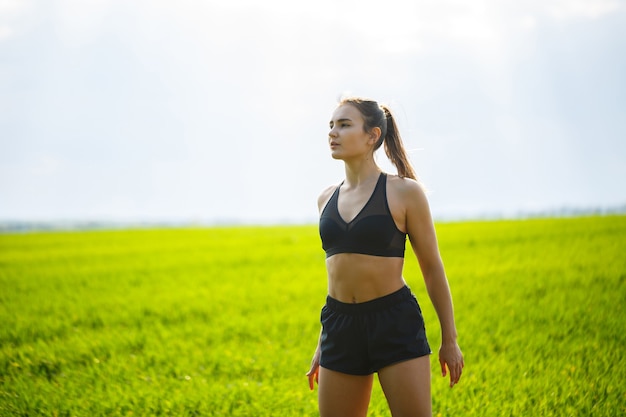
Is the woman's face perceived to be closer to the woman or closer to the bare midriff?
the woman

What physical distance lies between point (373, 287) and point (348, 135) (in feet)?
2.78

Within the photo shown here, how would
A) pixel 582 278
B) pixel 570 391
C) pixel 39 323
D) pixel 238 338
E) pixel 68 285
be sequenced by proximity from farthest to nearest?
pixel 68 285
pixel 582 278
pixel 39 323
pixel 238 338
pixel 570 391

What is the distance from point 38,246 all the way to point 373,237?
28.8 metres

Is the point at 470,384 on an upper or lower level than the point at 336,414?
lower

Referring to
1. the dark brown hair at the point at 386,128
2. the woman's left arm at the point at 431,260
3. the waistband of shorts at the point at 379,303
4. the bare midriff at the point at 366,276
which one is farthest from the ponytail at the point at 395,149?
the waistband of shorts at the point at 379,303

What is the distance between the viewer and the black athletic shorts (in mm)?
3201

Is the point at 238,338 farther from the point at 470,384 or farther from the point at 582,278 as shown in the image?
the point at 582,278

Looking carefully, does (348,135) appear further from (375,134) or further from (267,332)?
(267,332)

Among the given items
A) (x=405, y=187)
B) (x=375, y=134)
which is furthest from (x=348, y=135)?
(x=405, y=187)

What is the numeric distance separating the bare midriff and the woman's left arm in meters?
0.15

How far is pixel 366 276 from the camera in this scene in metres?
3.29

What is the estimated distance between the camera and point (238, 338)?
900cm

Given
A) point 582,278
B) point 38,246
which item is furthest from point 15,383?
point 38,246

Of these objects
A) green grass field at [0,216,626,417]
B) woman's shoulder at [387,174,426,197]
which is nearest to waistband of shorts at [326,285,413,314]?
woman's shoulder at [387,174,426,197]
